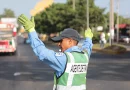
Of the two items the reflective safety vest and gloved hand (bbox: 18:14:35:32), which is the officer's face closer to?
the reflective safety vest

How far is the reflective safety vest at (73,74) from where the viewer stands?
14.2 feet

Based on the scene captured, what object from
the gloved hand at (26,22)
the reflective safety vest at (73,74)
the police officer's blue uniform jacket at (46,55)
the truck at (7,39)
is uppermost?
the gloved hand at (26,22)

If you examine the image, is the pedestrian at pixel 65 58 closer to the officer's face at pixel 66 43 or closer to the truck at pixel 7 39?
the officer's face at pixel 66 43

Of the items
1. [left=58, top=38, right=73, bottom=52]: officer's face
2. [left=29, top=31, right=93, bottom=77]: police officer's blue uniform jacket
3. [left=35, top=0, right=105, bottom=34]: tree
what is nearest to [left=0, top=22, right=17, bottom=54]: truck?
[left=35, top=0, right=105, bottom=34]: tree

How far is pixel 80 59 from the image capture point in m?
4.45

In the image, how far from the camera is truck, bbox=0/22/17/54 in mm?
31500

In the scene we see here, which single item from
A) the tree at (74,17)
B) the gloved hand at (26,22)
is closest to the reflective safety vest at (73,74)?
the gloved hand at (26,22)

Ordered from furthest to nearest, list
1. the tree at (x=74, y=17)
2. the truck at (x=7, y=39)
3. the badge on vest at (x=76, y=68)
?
the tree at (x=74, y=17) < the truck at (x=7, y=39) < the badge on vest at (x=76, y=68)

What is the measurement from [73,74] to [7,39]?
91.5ft

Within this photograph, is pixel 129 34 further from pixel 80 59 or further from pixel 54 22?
pixel 80 59

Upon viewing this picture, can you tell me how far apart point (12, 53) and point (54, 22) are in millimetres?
38921

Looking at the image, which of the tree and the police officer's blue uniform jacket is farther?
the tree

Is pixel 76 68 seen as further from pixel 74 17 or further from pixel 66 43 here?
pixel 74 17

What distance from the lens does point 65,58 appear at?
14.1 ft
